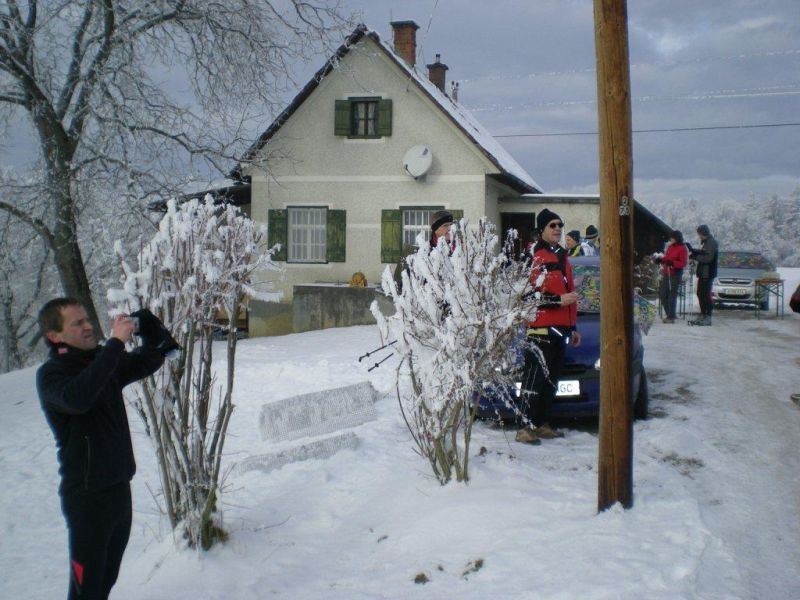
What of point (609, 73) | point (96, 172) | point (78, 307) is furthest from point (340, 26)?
point (78, 307)

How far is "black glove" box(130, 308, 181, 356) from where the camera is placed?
11.9ft

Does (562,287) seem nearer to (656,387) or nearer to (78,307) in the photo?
(656,387)

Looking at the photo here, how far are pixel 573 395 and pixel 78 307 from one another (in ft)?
14.4

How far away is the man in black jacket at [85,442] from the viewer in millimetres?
3248

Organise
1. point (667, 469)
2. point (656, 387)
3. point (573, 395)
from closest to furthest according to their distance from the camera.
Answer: point (667, 469) → point (573, 395) → point (656, 387)

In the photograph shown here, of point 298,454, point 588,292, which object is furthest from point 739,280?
point 298,454

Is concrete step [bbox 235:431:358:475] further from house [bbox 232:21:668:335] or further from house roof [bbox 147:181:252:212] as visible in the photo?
house [bbox 232:21:668:335]

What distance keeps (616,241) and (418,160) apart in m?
14.8

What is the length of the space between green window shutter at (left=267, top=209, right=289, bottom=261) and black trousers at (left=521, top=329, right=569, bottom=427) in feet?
46.8

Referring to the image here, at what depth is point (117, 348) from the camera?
324 cm

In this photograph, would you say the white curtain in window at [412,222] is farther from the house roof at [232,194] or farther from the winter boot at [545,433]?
the winter boot at [545,433]

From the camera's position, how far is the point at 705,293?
47.0 ft

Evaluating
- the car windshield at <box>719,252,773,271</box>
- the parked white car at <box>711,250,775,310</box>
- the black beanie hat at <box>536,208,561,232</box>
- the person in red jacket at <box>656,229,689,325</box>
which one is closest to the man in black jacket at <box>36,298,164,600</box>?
the black beanie hat at <box>536,208,561,232</box>

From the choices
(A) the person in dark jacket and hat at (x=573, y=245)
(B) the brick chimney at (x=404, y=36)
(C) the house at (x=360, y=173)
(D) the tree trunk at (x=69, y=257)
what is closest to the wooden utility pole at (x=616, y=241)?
(A) the person in dark jacket and hat at (x=573, y=245)
